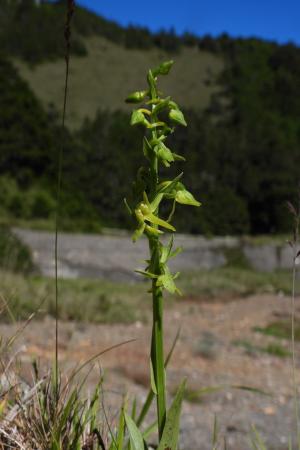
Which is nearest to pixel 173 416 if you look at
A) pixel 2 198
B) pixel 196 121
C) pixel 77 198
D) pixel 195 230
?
pixel 2 198

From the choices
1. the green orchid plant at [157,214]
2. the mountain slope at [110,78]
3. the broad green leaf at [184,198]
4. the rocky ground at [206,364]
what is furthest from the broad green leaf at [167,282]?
the mountain slope at [110,78]

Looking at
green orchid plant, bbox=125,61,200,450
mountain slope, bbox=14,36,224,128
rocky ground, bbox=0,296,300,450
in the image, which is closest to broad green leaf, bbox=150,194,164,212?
green orchid plant, bbox=125,61,200,450

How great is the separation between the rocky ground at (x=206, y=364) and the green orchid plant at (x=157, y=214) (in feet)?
7.05

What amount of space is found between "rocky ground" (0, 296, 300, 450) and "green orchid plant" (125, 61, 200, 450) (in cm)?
215

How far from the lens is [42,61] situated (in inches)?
2175

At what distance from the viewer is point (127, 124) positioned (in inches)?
1303

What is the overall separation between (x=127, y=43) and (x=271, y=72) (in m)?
19.1

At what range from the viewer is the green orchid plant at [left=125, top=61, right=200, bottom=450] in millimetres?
945

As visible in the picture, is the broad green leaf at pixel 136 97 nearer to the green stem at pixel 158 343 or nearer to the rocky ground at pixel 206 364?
the green stem at pixel 158 343

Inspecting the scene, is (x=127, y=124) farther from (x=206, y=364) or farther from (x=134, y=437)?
(x=134, y=437)

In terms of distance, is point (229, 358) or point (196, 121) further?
point (196, 121)

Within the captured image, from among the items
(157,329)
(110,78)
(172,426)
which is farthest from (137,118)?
(110,78)

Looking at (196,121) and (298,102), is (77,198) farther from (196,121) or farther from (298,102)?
(298,102)

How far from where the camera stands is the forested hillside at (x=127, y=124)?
25.4 m
